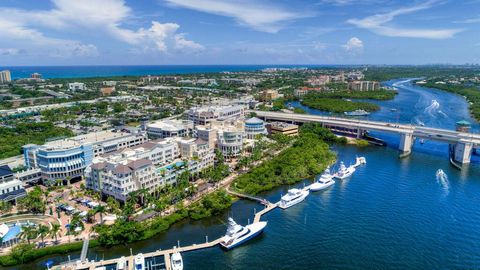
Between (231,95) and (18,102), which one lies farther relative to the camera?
(231,95)

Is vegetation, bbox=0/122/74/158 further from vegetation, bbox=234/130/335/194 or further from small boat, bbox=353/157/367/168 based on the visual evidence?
small boat, bbox=353/157/367/168

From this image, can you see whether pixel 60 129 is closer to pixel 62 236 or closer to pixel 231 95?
pixel 62 236

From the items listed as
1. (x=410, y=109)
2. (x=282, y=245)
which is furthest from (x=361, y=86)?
(x=282, y=245)

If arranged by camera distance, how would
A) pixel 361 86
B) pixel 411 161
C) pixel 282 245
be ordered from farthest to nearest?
pixel 361 86, pixel 411 161, pixel 282 245

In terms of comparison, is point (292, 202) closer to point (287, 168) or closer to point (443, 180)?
point (287, 168)

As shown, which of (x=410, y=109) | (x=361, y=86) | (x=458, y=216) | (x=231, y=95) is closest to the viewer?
(x=458, y=216)
